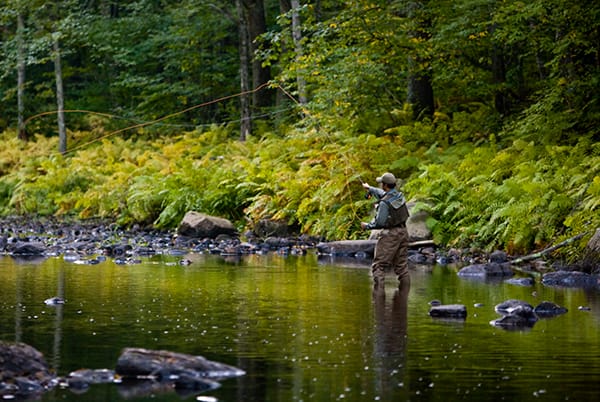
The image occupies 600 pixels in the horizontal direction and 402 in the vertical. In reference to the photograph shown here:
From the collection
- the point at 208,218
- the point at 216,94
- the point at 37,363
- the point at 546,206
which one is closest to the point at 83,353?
the point at 37,363

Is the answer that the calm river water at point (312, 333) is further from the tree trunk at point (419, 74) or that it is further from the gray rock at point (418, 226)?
the tree trunk at point (419, 74)

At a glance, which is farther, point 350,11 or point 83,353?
point 350,11

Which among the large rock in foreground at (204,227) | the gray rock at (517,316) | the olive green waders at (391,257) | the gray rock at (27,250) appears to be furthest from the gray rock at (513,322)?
the large rock in foreground at (204,227)

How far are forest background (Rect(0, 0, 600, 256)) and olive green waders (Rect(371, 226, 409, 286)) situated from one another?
9.62 ft

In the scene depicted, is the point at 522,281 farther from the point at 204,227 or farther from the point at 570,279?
the point at 204,227

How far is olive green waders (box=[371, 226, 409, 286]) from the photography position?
539 inches

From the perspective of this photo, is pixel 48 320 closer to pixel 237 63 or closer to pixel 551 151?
pixel 551 151

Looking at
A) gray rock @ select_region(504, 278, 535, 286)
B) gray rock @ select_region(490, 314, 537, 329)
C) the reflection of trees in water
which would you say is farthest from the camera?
gray rock @ select_region(504, 278, 535, 286)

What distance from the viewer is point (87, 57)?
43312 mm

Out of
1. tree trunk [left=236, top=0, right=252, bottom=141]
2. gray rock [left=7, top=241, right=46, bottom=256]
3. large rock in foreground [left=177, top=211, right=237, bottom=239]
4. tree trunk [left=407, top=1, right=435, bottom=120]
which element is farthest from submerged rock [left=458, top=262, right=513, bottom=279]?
tree trunk [left=236, top=0, right=252, bottom=141]

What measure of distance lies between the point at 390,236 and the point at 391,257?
0.31m

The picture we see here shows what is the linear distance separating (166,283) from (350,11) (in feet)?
33.5

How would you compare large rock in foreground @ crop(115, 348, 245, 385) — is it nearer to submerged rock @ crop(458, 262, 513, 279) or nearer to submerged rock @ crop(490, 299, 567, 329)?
submerged rock @ crop(490, 299, 567, 329)

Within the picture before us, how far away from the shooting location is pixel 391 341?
8.96 metres
